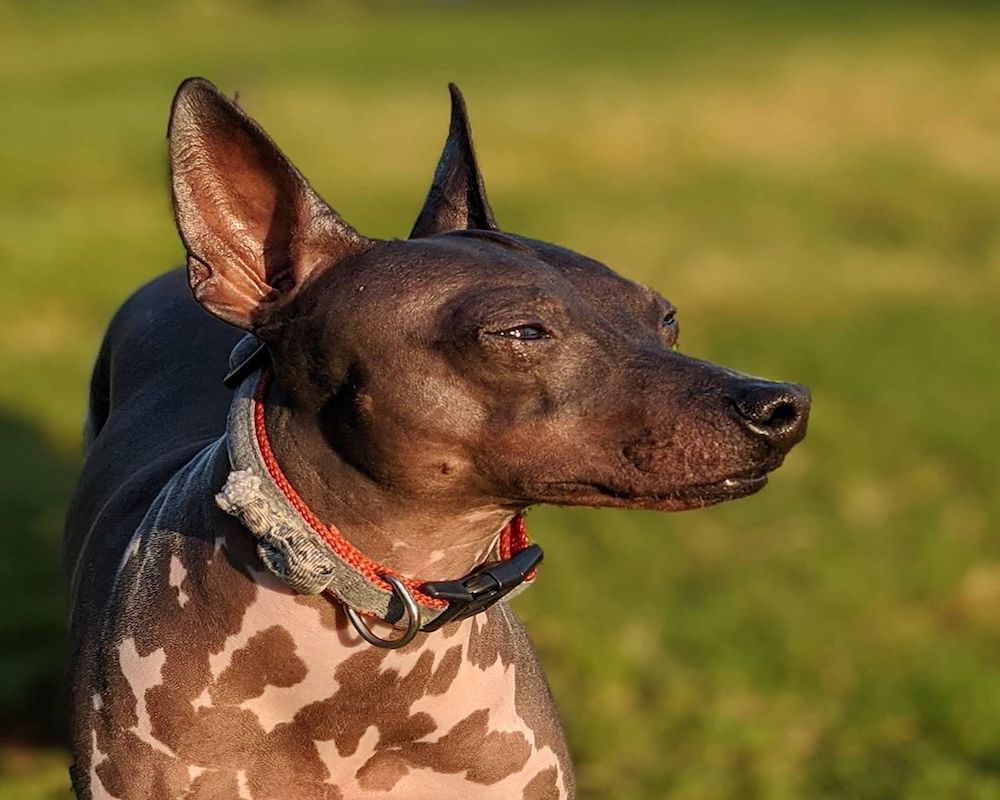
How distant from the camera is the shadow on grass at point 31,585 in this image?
18.0 ft

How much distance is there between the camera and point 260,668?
312 cm

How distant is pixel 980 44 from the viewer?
25594mm

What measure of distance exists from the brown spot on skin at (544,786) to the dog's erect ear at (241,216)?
0.99 meters

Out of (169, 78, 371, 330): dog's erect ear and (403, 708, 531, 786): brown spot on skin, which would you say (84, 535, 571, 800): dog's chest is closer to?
(403, 708, 531, 786): brown spot on skin

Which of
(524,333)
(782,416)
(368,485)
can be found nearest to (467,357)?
(524,333)

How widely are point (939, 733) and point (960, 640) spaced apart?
2.67 ft

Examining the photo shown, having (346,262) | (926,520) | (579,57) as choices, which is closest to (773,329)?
(926,520)

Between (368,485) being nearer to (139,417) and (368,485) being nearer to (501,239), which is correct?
(501,239)

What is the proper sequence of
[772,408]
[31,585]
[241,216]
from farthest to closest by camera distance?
[31,585] < [241,216] < [772,408]

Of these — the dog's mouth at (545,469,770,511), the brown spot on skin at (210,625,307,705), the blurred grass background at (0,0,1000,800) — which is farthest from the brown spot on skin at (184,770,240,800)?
the blurred grass background at (0,0,1000,800)

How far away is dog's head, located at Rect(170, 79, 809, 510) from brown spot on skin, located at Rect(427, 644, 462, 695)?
36cm

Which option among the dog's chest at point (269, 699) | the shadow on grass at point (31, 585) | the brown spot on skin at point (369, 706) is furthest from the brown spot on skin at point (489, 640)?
the shadow on grass at point (31, 585)

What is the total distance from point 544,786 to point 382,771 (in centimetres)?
33

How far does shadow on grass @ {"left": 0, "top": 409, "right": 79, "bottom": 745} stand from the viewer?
549cm
